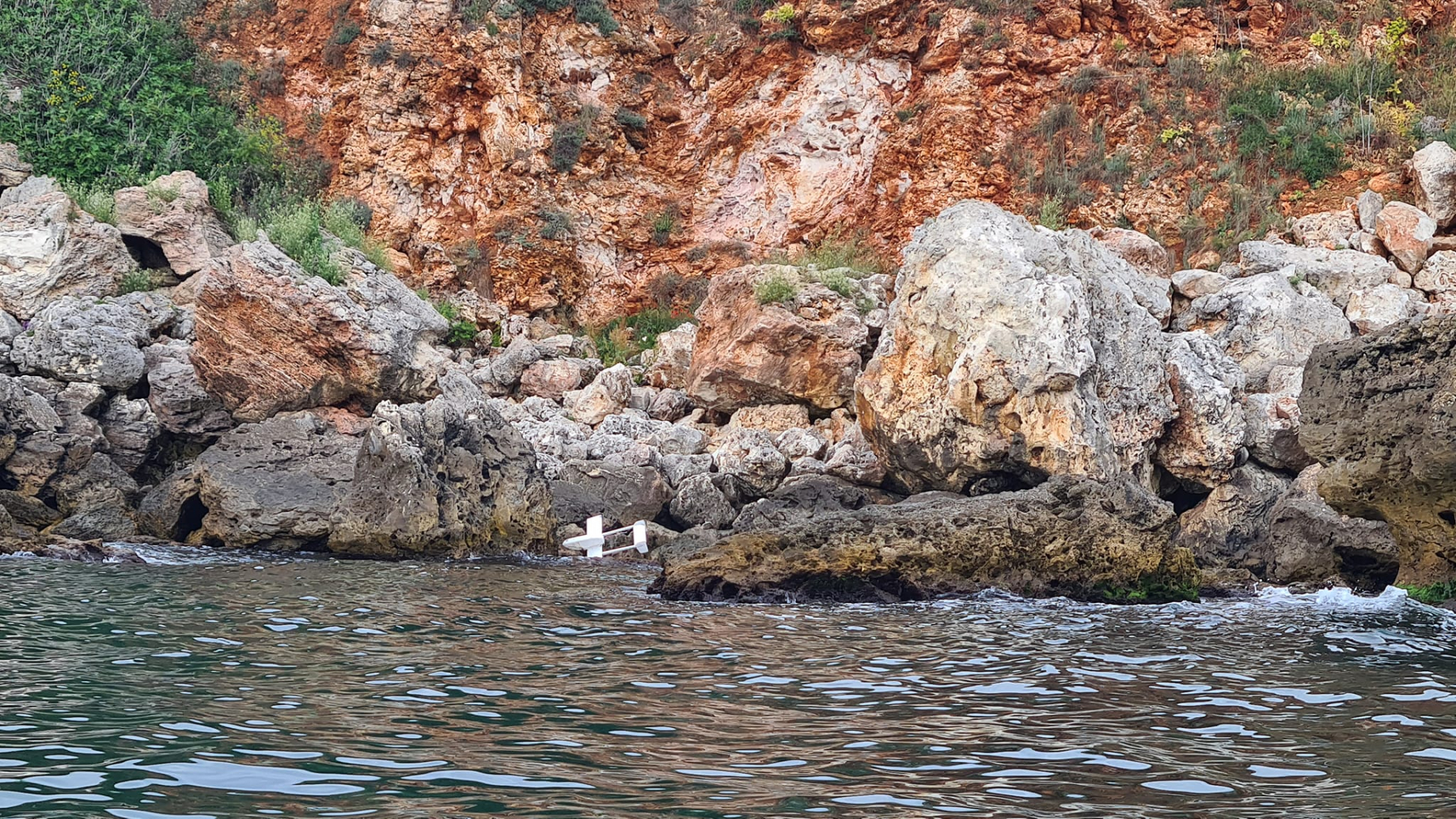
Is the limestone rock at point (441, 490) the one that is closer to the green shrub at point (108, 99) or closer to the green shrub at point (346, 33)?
the green shrub at point (108, 99)

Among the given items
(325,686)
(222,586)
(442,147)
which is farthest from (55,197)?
(325,686)

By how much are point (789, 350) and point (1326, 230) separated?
9.85 metres

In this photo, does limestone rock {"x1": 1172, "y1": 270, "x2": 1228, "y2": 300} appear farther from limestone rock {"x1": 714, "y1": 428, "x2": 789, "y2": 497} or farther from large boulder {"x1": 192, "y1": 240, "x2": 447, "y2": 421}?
large boulder {"x1": 192, "y1": 240, "x2": 447, "y2": 421}

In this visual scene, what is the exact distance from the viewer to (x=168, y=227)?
62.5 feet

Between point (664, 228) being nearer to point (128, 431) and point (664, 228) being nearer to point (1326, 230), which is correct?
point (1326, 230)

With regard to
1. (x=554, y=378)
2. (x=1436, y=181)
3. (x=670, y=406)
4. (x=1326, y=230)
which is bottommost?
(x=670, y=406)

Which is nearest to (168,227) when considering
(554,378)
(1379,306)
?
(554,378)

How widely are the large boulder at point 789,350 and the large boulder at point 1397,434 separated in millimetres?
8444

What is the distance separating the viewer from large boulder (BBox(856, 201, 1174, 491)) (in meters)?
13.2

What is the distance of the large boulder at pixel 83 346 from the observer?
14750 millimetres

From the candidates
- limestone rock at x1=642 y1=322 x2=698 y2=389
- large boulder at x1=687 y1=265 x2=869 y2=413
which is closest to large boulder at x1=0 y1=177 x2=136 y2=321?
limestone rock at x1=642 y1=322 x2=698 y2=389

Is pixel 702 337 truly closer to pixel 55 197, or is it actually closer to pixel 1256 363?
pixel 1256 363

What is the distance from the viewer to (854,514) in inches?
427

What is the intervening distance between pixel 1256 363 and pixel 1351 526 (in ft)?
16.3
